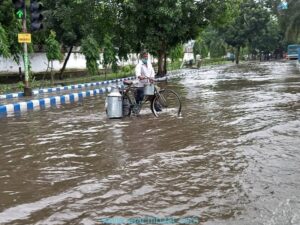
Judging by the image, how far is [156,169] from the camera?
6641 millimetres

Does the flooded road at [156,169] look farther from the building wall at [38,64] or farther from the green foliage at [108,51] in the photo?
the building wall at [38,64]

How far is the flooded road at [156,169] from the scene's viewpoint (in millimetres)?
4914

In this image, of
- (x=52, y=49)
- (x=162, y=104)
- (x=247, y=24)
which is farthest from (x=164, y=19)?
(x=247, y=24)

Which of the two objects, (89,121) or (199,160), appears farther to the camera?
(89,121)

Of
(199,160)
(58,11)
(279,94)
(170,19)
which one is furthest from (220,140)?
(58,11)

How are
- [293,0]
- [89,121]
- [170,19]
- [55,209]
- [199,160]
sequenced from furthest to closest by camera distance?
1. [293,0]
2. [170,19]
3. [89,121]
4. [199,160]
5. [55,209]

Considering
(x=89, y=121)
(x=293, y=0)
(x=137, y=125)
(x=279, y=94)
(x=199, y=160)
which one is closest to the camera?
(x=199, y=160)

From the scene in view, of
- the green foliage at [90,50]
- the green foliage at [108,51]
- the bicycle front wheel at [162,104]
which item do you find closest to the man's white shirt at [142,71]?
the bicycle front wheel at [162,104]

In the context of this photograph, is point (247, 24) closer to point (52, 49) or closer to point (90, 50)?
point (90, 50)

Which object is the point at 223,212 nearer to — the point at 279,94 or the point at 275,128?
the point at 275,128

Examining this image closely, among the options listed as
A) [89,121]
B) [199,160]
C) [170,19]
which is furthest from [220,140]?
[170,19]

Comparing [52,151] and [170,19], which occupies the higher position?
[170,19]

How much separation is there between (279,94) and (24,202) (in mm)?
13098

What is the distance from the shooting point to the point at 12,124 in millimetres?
12422
